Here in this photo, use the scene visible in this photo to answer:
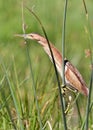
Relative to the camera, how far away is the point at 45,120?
387cm

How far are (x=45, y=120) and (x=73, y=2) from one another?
5.26 metres

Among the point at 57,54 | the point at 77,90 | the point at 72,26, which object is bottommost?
the point at 72,26

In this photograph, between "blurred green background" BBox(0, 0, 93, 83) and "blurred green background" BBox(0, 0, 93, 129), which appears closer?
"blurred green background" BBox(0, 0, 93, 129)

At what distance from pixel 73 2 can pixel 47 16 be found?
3.18 ft

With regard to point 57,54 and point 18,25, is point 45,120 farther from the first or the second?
point 18,25

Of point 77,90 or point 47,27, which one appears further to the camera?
point 47,27

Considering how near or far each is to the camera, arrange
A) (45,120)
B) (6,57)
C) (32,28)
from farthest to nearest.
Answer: (32,28)
(6,57)
(45,120)

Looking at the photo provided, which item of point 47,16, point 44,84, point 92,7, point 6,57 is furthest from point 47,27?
point 44,84

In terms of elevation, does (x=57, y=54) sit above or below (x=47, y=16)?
above

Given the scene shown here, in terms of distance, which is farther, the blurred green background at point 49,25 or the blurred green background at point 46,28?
the blurred green background at point 49,25

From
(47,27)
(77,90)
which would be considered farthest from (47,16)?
(77,90)

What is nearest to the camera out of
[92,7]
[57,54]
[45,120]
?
→ [57,54]

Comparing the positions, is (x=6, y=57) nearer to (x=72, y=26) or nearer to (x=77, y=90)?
(x=72, y=26)

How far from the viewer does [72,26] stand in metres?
8.20
